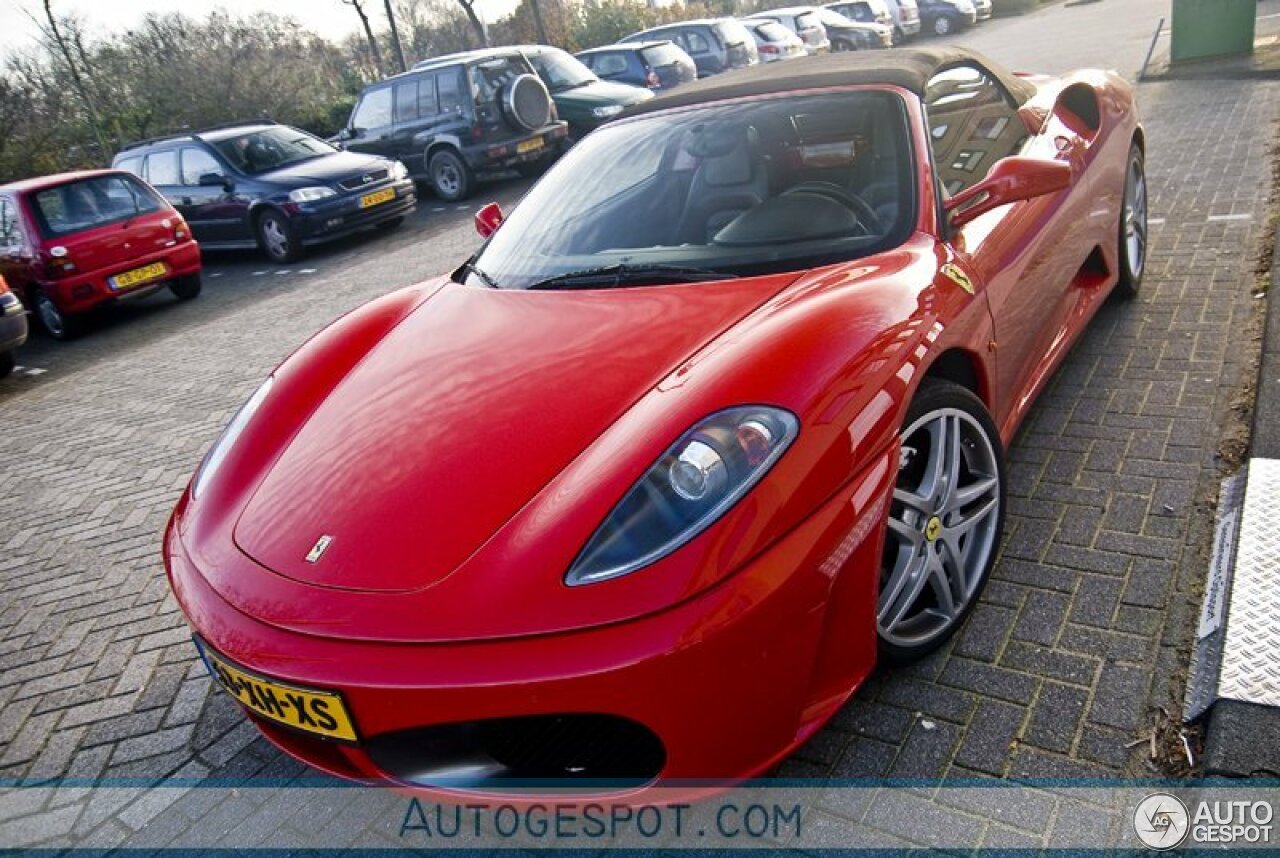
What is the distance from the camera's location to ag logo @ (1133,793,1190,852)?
71.9 inches

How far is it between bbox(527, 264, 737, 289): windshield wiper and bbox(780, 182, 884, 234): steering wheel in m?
0.43

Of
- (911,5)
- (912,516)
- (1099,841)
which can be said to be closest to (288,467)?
(912,516)

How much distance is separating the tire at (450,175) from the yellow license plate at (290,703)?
1109cm

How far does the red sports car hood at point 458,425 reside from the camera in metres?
1.99

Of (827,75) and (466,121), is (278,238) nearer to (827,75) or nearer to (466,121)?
(466,121)

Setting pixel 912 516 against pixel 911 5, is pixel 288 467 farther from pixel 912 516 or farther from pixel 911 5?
pixel 911 5

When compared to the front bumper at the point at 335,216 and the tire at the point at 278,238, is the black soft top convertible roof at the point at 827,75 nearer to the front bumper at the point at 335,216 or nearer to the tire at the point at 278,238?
the front bumper at the point at 335,216

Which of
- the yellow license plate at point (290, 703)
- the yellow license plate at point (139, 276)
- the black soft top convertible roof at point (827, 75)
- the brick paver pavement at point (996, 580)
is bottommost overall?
the brick paver pavement at point (996, 580)

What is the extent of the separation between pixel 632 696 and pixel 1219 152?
7.62 metres

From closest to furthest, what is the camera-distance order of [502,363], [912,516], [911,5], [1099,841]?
[1099,841] < [912,516] < [502,363] < [911,5]

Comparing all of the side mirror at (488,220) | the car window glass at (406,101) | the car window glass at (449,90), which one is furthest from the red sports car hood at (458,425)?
the car window glass at (406,101)

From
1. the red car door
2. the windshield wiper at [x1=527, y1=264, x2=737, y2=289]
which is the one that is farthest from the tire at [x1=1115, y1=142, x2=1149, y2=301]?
the windshield wiper at [x1=527, y1=264, x2=737, y2=289]

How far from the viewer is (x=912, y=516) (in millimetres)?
2309

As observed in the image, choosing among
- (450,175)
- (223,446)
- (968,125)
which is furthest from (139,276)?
(968,125)
